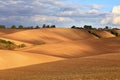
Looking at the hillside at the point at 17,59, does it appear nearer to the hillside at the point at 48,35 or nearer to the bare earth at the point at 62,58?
the bare earth at the point at 62,58

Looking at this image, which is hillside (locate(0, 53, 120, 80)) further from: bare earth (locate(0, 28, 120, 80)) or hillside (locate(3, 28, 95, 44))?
hillside (locate(3, 28, 95, 44))

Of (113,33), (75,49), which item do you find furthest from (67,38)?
(75,49)

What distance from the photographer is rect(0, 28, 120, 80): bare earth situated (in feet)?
90.4

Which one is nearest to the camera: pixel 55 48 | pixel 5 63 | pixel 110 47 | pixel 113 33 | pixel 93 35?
pixel 5 63

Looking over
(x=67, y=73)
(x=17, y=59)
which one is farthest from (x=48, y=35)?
(x=67, y=73)

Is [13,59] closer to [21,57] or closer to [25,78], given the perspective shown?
[21,57]

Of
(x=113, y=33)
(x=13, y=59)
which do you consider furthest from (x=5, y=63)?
(x=113, y=33)

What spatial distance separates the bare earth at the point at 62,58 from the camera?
27.5m

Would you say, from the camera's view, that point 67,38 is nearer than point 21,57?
No

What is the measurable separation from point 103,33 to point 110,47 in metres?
63.3

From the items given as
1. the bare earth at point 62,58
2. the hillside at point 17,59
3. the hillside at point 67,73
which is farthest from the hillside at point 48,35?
the hillside at point 67,73

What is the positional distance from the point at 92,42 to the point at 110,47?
211 inches

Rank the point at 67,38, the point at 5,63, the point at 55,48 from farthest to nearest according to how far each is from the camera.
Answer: the point at 67,38
the point at 55,48
the point at 5,63

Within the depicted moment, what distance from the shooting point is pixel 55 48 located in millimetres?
63688
